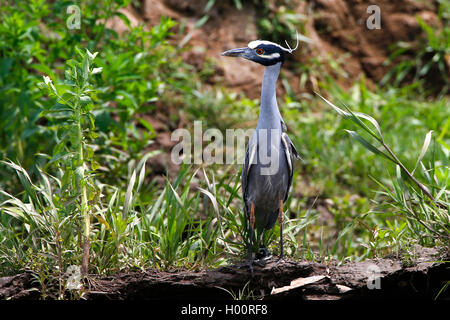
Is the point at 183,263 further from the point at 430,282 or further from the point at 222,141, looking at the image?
the point at 222,141

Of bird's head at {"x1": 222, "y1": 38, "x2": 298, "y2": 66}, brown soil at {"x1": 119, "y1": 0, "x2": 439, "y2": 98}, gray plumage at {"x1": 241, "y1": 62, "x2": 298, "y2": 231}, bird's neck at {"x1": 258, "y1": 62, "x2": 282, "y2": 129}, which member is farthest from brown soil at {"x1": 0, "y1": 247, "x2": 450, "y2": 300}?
brown soil at {"x1": 119, "y1": 0, "x2": 439, "y2": 98}

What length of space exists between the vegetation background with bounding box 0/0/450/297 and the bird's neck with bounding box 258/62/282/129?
1.40 ft

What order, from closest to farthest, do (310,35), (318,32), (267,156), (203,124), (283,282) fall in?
(283,282) → (267,156) → (203,124) → (310,35) → (318,32)

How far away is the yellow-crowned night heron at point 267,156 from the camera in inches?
126

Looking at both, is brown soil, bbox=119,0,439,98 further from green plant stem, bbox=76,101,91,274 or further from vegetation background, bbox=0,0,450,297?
green plant stem, bbox=76,101,91,274

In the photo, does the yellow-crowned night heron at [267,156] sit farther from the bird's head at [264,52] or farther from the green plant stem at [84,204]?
the green plant stem at [84,204]

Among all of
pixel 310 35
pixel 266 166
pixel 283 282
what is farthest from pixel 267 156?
pixel 310 35

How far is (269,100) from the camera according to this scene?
126 inches

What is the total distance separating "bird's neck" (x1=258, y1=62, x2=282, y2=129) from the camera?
3199mm

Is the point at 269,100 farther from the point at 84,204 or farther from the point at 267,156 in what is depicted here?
the point at 84,204

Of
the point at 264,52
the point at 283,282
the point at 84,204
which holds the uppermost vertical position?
the point at 264,52

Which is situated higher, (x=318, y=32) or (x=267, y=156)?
(x=318, y=32)

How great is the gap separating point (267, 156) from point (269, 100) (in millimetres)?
371

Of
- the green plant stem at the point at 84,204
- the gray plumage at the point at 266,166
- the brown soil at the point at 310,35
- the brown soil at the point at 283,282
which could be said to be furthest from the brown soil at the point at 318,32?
the brown soil at the point at 283,282
